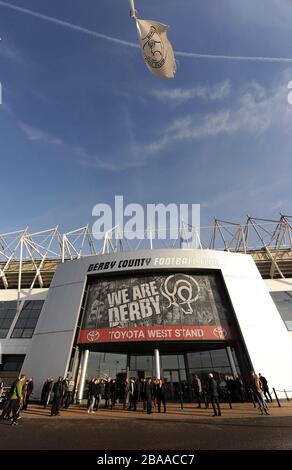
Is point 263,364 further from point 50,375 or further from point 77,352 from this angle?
point 50,375

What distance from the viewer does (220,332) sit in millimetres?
21281

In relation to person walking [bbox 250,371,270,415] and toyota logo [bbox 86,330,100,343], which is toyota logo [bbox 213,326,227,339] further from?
toyota logo [bbox 86,330,100,343]

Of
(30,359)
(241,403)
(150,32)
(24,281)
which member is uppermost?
(24,281)

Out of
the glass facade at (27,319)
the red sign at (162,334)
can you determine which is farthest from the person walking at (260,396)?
the glass facade at (27,319)

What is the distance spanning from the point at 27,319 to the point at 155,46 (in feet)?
87.7

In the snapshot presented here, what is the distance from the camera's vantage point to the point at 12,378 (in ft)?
82.6

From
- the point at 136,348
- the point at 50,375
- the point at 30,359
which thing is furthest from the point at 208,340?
the point at 30,359

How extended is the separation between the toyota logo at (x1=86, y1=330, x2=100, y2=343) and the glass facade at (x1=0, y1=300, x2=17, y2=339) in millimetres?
11304

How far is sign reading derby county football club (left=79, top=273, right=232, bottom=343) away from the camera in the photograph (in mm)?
21183

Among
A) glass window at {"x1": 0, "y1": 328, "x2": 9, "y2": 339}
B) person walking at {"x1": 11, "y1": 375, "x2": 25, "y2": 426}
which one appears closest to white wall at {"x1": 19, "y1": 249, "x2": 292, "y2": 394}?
glass window at {"x1": 0, "y1": 328, "x2": 9, "y2": 339}

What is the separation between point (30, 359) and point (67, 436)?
50.2 ft

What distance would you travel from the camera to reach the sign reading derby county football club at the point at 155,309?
21.2 m
